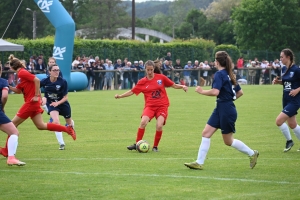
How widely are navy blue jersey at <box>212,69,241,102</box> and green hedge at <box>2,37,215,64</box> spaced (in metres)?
28.2

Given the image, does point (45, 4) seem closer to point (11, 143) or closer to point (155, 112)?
Answer: point (155, 112)

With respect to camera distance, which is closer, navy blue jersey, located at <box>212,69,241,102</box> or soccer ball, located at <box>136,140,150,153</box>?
navy blue jersey, located at <box>212,69,241,102</box>

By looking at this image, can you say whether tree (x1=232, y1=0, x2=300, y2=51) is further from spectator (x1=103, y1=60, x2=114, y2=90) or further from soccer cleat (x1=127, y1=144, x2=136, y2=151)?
soccer cleat (x1=127, y1=144, x2=136, y2=151)

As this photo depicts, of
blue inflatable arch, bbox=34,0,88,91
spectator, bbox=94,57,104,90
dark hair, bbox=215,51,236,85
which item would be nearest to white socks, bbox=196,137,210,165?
dark hair, bbox=215,51,236,85

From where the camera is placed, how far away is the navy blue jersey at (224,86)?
10.1 metres

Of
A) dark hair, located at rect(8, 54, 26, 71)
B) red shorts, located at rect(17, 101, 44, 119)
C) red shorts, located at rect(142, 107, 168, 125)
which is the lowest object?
red shorts, located at rect(142, 107, 168, 125)

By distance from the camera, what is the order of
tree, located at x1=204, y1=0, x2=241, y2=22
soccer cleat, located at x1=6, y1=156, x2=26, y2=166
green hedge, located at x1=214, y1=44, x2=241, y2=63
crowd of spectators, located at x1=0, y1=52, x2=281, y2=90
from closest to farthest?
1. soccer cleat, located at x1=6, y1=156, x2=26, y2=166
2. crowd of spectators, located at x1=0, y1=52, x2=281, y2=90
3. green hedge, located at x1=214, y1=44, x2=241, y2=63
4. tree, located at x1=204, y1=0, x2=241, y2=22

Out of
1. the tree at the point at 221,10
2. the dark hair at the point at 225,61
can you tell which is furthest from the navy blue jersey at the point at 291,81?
the tree at the point at 221,10

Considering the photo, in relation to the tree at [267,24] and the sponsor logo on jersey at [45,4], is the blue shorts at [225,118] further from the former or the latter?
the tree at [267,24]

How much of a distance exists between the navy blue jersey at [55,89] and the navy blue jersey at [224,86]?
404cm

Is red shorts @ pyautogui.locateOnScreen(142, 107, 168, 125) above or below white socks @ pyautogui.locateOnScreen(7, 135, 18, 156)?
above

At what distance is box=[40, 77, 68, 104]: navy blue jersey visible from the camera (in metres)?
13.1

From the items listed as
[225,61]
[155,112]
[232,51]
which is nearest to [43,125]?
[155,112]

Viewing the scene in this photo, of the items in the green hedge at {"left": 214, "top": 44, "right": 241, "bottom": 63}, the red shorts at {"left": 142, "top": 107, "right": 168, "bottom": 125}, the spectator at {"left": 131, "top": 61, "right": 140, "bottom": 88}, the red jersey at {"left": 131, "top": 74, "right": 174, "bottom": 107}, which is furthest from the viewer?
the green hedge at {"left": 214, "top": 44, "right": 241, "bottom": 63}
